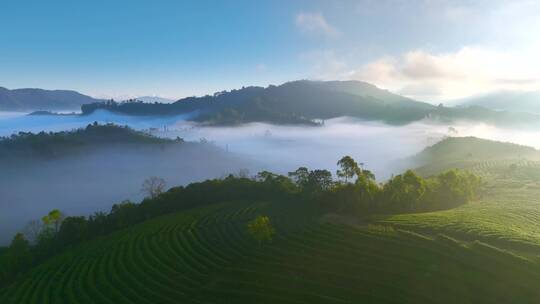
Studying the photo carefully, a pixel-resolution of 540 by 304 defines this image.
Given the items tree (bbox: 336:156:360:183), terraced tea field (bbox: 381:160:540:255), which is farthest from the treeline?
terraced tea field (bbox: 381:160:540:255)

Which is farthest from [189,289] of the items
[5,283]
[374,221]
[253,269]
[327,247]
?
[5,283]

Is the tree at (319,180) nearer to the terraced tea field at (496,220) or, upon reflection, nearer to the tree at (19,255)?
the terraced tea field at (496,220)

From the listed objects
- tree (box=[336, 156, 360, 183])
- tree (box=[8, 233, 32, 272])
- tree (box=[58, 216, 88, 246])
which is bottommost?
tree (box=[8, 233, 32, 272])

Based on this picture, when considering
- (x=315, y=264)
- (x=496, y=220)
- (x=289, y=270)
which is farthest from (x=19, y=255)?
(x=496, y=220)

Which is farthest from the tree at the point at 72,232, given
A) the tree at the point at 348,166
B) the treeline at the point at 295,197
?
the tree at the point at 348,166

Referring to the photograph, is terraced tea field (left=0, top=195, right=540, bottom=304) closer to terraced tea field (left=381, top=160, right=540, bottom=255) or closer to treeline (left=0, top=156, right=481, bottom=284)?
terraced tea field (left=381, top=160, right=540, bottom=255)

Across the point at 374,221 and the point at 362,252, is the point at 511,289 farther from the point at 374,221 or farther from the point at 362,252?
the point at 374,221

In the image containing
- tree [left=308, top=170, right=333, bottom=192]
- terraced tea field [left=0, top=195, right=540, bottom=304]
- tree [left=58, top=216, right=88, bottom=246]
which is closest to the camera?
terraced tea field [left=0, top=195, right=540, bottom=304]

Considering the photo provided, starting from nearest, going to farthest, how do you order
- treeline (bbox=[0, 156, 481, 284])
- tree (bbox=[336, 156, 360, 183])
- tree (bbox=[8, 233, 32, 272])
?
treeline (bbox=[0, 156, 481, 284])
tree (bbox=[8, 233, 32, 272])
tree (bbox=[336, 156, 360, 183])

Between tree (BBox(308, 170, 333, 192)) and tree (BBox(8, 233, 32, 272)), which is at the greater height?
tree (BBox(308, 170, 333, 192))
